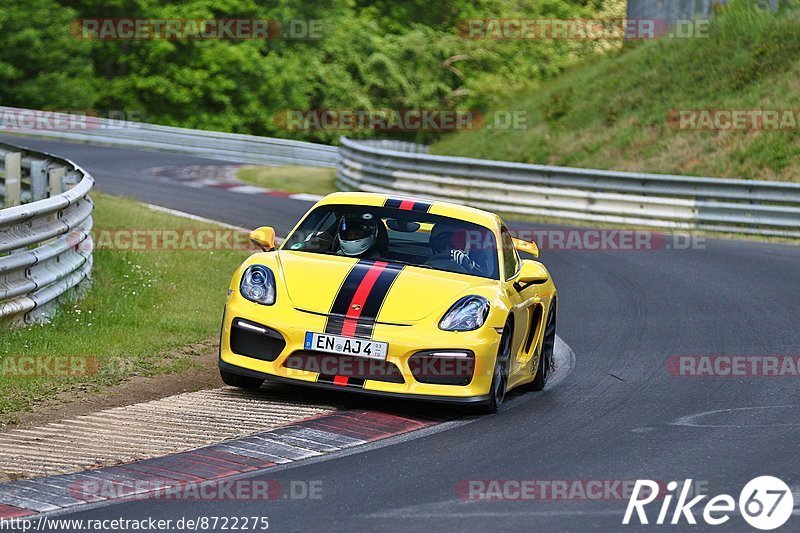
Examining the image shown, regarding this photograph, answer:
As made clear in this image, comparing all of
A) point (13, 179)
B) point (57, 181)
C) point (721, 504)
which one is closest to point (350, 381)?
point (721, 504)

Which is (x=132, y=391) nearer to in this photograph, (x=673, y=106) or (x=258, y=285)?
(x=258, y=285)

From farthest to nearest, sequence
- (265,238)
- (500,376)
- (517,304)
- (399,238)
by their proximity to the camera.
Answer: (399,238), (265,238), (517,304), (500,376)

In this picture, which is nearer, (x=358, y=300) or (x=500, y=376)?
(x=358, y=300)

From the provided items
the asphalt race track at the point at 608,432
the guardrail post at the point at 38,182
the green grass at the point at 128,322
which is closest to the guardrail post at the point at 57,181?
the guardrail post at the point at 38,182

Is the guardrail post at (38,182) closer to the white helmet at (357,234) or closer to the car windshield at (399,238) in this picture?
the car windshield at (399,238)

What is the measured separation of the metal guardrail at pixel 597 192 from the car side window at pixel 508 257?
41.1ft

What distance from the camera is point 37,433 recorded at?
718cm

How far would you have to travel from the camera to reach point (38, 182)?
15.4m

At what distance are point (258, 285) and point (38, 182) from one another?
7.80 m

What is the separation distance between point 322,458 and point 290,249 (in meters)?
2.58

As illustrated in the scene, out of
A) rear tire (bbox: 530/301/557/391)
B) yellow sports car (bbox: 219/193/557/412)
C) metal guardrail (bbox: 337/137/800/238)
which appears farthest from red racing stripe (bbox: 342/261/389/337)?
metal guardrail (bbox: 337/137/800/238)

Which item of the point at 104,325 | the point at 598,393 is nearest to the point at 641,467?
the point at 598,393

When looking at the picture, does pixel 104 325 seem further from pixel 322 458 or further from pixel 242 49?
pixel 242 49

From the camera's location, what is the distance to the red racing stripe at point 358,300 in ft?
26.2
